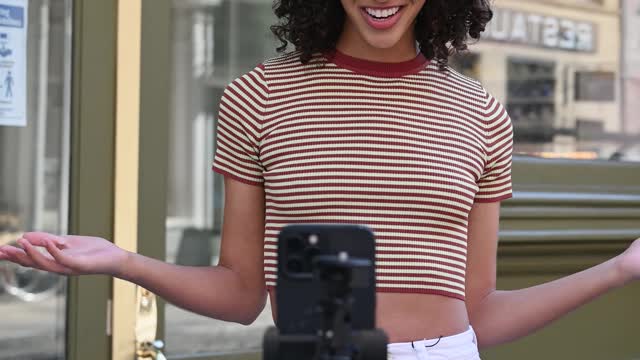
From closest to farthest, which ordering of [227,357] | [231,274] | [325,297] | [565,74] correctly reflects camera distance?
[325,297] < [231,274] < [227,357] < [565,74]

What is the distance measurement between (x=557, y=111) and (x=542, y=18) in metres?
0.36

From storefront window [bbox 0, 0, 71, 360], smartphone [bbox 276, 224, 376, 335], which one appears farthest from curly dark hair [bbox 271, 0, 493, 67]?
storefront window [bbox 0, 0, 71, 360]

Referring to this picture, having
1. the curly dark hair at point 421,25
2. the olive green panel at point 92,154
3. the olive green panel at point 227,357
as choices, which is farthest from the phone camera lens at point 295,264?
the olive green panel at point 227,357

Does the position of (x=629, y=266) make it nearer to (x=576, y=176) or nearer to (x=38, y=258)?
(x=38, y=258)

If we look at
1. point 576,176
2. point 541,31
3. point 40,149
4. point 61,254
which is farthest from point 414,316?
point 541,31

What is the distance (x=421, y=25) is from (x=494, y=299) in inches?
20.1

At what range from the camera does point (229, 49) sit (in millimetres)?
4207

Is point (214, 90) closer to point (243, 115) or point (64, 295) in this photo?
point (64, 295)

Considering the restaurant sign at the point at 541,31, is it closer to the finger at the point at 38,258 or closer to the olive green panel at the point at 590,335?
→ the olive green panel at the point at 590,335

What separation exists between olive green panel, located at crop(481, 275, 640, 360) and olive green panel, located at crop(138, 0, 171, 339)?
1.36 m

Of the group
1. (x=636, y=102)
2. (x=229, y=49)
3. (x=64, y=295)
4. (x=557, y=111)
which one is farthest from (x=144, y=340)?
(x=636, y=102)

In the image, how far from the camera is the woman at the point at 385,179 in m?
1.81

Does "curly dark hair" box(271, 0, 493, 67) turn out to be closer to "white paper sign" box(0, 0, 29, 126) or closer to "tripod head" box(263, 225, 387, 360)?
"tripod head" box(263, 225, 387, 360)

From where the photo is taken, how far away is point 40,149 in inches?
129
